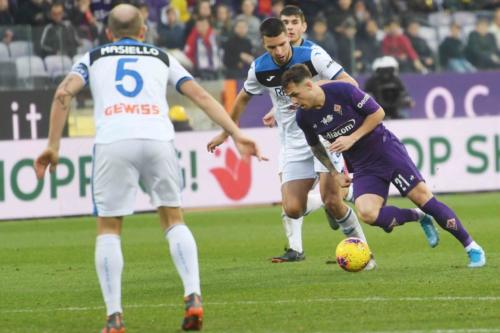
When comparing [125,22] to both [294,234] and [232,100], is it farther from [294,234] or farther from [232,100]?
[232,100]

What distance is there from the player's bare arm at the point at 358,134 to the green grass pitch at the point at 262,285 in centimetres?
111

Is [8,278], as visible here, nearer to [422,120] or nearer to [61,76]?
[61,76]

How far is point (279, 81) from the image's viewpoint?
39.7ft

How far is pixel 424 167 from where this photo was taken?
21078 mm

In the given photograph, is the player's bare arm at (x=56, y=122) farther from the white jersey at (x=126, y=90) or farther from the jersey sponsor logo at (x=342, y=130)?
the jersey sponsor logo at (x=342, y=130)

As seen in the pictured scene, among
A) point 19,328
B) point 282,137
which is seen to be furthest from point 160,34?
point 19,328

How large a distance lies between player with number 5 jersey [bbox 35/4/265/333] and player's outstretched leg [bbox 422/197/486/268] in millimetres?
3427

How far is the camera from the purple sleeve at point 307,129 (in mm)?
11180

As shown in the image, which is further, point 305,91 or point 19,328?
point 305,91

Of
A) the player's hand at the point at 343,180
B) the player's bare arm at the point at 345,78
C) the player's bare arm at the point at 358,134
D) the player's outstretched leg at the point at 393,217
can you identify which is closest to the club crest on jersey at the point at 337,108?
the player's bare arm at the point at 358,134

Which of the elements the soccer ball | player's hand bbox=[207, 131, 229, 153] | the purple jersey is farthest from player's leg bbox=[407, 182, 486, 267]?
player's hand bbox=[207, 131, 229, 153]

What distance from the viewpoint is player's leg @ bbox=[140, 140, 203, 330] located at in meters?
8.27

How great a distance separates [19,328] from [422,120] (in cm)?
1334

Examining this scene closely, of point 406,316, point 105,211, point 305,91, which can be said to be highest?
point 305,91
